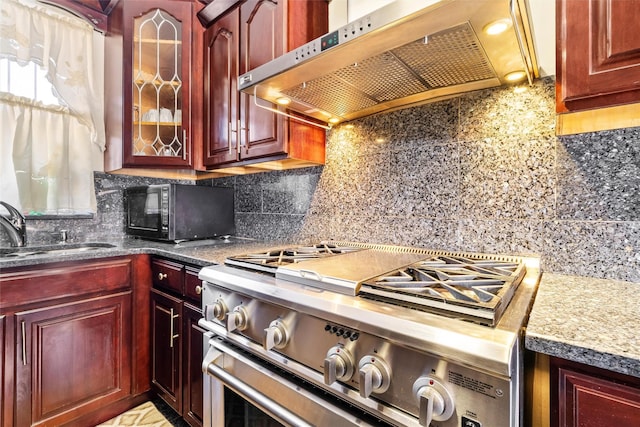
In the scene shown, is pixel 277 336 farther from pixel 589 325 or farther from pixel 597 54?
pixel 597 54

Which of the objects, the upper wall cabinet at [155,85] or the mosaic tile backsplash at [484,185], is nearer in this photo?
the mosaic tile backsplash at [484,185]

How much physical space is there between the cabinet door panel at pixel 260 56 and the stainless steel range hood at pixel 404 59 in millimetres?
194

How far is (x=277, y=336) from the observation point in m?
0.87

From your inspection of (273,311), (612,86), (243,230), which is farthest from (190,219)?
(612,86)

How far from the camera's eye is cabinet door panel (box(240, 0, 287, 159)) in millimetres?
1466

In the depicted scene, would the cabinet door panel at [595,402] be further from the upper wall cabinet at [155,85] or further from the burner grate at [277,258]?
the upper wall cabinet at [155,85]

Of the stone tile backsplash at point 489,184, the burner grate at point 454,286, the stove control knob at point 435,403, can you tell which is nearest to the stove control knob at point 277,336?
the burner grate at point 454,286

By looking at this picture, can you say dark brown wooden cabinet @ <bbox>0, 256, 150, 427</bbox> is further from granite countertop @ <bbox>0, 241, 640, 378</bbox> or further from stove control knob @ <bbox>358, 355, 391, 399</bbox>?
granite countertop @ <bbox>0, 241, 640, 378</bbox>

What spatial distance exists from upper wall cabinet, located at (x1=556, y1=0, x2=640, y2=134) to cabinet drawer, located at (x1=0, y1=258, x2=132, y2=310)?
6.26 feet

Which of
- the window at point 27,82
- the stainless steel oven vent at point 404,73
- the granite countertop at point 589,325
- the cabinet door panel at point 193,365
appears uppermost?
the window at point 27,82

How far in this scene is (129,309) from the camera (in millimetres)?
1606

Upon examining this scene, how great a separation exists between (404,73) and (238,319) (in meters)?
1.02

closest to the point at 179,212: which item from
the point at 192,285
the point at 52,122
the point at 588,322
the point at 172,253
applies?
the point at 172,253

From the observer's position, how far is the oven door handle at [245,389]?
854 millimetres
